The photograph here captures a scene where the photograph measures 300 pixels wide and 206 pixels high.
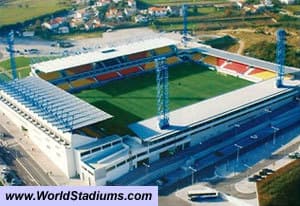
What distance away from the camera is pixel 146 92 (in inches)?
2087

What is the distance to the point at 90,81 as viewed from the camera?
56.5m

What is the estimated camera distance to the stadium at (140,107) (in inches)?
1543

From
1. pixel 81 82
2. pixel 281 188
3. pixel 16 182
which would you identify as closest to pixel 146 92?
pixel 81 82

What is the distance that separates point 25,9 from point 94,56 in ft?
179

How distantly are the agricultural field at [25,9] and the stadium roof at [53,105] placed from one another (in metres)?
46.6

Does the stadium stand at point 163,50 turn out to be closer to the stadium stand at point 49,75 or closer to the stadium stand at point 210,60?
the stadium stand at point 210,60

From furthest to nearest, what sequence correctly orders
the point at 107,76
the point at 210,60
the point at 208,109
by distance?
the point at 210,60
the point at 107,76
the point at 208,109

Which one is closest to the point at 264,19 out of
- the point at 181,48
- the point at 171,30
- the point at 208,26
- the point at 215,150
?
the point at 208,26

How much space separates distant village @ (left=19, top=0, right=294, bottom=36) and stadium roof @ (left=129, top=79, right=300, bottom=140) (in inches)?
1702

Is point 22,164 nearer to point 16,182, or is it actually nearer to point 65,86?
point 16,182

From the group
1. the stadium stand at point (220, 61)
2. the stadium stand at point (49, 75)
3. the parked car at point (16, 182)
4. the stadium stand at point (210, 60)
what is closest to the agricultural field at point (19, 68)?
the stadium stand at point (49, 75)

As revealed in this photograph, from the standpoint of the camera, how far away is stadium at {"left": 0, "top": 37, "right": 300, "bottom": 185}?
A: 3919cm

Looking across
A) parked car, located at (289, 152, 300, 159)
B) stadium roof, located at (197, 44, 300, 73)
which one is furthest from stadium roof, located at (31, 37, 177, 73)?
parked car, located at (289, 152, 300, 159)

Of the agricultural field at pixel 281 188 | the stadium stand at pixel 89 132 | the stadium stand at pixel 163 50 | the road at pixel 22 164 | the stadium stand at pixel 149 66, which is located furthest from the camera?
the stadium stand at pixel 163 50
